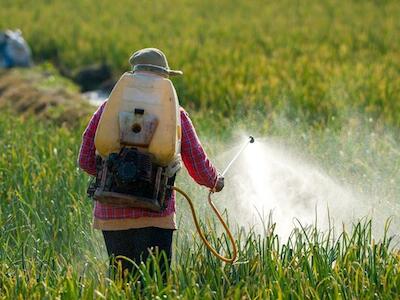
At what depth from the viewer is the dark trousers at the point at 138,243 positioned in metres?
3.94

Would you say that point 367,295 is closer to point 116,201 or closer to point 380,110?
point 116,201

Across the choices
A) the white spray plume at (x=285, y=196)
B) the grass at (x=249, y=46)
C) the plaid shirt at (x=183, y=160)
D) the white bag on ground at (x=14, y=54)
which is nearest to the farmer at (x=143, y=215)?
the plaid shirt at (x=183, y=160)

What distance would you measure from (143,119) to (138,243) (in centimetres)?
53

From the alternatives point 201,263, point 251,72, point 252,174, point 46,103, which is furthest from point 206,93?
point 201,263

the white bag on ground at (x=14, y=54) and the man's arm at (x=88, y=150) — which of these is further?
the white bag on ground at (x=14, y=54)

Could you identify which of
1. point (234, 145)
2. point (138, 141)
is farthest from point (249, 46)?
point (138, 141)

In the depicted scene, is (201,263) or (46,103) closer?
(201,263)

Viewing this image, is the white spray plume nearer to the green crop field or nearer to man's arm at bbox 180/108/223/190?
the green crop field

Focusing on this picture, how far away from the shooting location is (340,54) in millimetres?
11656

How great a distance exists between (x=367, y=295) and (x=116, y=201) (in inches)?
37.5

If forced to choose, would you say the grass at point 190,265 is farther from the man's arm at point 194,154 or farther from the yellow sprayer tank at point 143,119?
the yellow sprayer tank at point 143,119

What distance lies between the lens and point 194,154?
3914 millimetres

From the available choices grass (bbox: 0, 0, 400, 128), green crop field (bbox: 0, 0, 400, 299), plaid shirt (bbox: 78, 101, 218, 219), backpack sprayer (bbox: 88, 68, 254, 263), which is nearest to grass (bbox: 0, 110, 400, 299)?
green crop field (bbox: 0, 0, 400, 299)

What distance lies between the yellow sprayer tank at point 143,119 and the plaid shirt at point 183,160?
5.8 inches
